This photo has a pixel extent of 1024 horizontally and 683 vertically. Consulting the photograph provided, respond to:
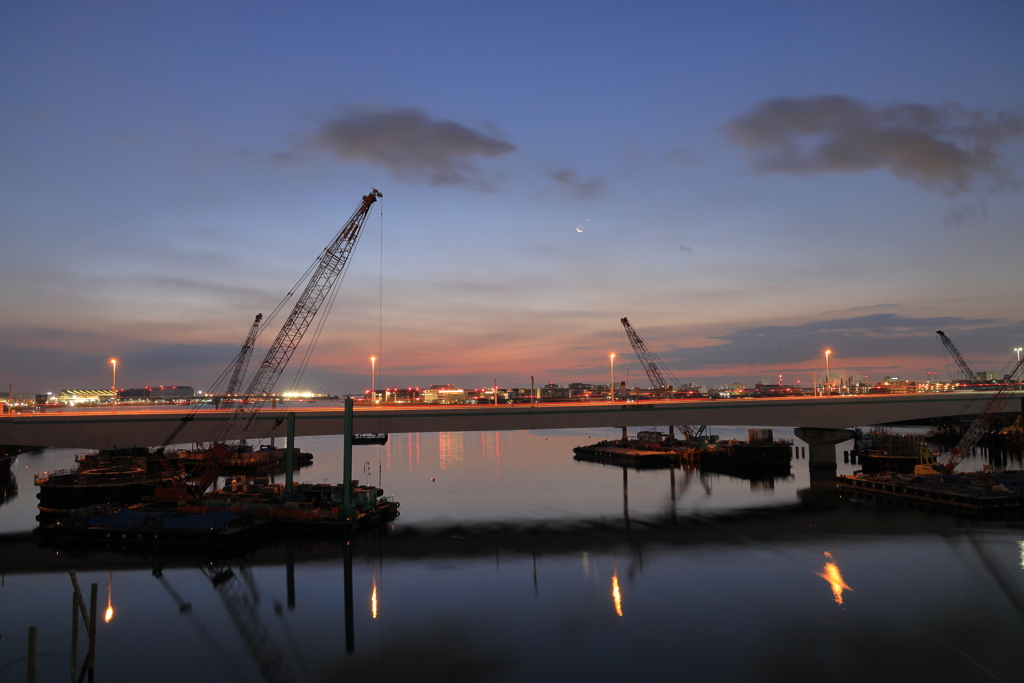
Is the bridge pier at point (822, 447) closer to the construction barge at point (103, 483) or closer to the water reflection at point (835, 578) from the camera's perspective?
the water reflection at point (835, 578)

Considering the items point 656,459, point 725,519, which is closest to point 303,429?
point 725,519

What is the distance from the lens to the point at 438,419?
54.9 metres

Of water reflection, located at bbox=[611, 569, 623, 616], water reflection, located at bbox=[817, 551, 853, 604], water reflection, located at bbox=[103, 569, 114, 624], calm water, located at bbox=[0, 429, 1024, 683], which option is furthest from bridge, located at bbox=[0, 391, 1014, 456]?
water reflection, located at bbox=[611, 569, 623, 616]

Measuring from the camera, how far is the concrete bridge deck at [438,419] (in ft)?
165

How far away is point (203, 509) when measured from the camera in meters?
48.4

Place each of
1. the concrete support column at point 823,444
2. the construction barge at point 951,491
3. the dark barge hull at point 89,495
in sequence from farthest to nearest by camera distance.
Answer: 1. the concrete support column at point 823,444
2. the dark barge hull at point 89,495
3. the construction barge at point 951,491

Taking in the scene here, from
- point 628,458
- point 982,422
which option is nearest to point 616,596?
point 628,458

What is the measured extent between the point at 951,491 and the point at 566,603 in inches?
1614

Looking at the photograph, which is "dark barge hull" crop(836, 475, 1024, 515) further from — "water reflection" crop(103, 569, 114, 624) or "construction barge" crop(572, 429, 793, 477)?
"water reflection" crop(103, 569, 114, 624)

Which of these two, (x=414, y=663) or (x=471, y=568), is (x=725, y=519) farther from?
(x=414, y=663)

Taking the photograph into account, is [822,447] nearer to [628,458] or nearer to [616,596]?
[628,458]

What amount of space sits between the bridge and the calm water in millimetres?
8062

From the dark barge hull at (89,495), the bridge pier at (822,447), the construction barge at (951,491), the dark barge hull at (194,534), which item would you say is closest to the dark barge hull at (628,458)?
the bridge pier at (822,447)

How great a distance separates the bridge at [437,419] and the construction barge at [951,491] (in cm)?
950
